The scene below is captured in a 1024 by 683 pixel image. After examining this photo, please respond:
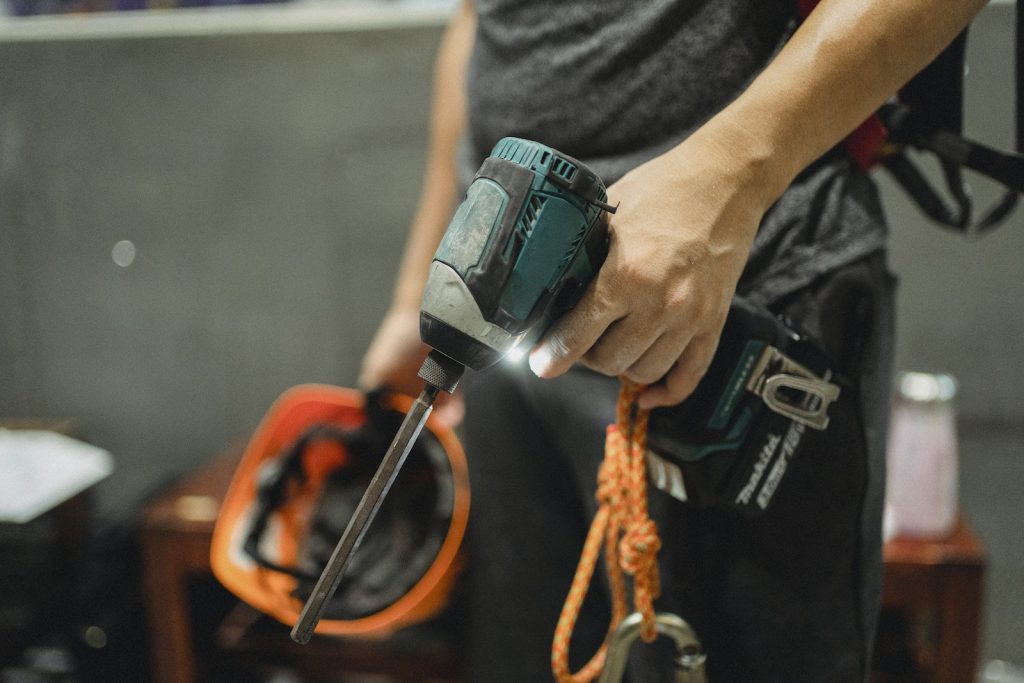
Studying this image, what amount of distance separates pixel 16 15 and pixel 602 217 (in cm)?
138

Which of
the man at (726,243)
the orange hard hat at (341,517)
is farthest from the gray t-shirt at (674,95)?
the orange hard hat at (341,517)

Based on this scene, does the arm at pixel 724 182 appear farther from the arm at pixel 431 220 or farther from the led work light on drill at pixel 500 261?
the arm at pixel 431 220

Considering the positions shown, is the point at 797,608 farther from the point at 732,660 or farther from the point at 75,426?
the point at 75,426

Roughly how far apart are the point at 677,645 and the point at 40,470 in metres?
1.10

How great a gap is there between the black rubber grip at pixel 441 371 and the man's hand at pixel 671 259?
0.21ft

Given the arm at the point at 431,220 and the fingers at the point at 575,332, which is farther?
the arm at the point at 431,220

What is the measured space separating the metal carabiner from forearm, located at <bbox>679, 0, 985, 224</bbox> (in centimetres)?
28

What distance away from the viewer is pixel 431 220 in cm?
87

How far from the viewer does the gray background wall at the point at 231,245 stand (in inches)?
46.2

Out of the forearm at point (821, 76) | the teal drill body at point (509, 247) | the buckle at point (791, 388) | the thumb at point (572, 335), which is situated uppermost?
the forearm at point (821, 76)

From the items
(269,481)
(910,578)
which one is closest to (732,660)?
(910,578)

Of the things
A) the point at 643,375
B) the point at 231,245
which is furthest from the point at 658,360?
the point at 231,245

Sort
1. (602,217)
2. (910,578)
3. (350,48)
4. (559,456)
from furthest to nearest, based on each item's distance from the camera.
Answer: (350,48) → (910,578) → (559,456) → (602,217)

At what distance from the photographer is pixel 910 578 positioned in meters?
0.88
